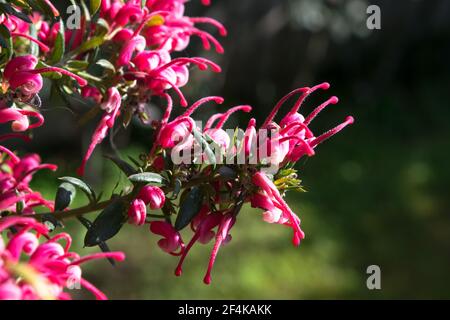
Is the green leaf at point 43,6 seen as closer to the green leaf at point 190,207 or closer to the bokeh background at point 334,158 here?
the green leaf at point 190,207

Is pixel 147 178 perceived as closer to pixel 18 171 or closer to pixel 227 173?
pixel 227 173

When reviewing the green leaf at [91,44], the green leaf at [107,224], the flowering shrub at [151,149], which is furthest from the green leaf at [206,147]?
the green leaf at [91,44]

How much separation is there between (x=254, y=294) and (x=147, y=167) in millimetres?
1676

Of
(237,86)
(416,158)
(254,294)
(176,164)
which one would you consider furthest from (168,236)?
(237,86)

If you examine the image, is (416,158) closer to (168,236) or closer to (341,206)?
(341,206)

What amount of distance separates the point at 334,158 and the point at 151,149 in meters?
2.62

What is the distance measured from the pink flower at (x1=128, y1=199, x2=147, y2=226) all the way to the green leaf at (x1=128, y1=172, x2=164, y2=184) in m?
0.02

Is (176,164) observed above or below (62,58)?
below

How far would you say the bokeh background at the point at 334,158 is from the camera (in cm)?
247

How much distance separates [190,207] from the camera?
74 centimetres

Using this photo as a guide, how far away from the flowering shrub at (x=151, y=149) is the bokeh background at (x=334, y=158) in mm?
1179
